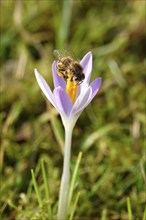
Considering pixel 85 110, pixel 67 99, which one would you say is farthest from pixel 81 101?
pixel 85 110

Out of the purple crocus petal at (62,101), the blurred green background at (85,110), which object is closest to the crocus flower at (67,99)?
the purple crocus petal at (62,101)

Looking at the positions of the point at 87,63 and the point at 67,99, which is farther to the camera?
the point at 87,63

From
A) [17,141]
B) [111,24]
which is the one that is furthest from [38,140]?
[111,24]

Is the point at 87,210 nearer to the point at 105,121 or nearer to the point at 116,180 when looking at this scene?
the point at 116,180

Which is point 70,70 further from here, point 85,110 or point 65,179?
point 85,110

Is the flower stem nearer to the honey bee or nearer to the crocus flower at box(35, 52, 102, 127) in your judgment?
the crocus flower at box(35, 52, 102, 127)

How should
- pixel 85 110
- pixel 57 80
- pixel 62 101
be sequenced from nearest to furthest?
pixel 62 101 < pixel 57 80 < pixel 85 110

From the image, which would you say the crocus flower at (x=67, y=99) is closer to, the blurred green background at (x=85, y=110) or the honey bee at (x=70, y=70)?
the honey bee at (x=70, y=70)

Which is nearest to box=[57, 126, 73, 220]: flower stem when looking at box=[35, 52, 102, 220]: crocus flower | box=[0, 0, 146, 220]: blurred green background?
box=[35, 52, 102, 220]: crocus flower

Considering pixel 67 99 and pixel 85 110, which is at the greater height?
pixel 67 99
